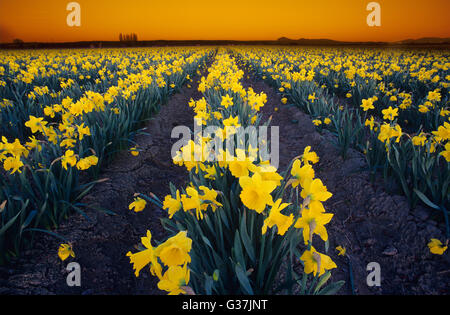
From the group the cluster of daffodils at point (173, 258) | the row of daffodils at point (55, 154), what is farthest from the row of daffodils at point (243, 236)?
the row of daffodils at point (55, 154)

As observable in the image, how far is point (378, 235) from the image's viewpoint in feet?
7.47

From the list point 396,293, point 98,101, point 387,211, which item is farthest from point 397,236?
point 98,101

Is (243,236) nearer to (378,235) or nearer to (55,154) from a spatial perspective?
(378,235)

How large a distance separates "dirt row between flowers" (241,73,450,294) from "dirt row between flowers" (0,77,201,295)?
146cm

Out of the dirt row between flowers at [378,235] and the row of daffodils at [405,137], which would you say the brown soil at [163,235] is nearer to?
the dirt row between flowers at [378,235]

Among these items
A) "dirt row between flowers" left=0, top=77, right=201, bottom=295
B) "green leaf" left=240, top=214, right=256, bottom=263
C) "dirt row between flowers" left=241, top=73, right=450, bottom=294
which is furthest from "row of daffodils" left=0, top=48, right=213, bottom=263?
"dirt row between flowers" left=241, top=73, right=450, bottom=294

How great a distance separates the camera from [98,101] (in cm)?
336

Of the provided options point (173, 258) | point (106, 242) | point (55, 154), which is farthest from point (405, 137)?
point (55, 154)

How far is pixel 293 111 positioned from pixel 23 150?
5238 mm

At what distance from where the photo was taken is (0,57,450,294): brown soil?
1795mm

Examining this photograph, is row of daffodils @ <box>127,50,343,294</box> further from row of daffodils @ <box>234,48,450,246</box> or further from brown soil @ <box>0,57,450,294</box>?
row of daffodils @ <box>234,48,450,246</box>

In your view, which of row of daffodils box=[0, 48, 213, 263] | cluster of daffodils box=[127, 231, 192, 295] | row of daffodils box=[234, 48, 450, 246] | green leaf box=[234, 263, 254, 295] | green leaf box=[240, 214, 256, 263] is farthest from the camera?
row of daffodils box=[234, 48, 450, 246]

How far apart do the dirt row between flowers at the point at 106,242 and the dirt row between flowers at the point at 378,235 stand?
57.5 inches
